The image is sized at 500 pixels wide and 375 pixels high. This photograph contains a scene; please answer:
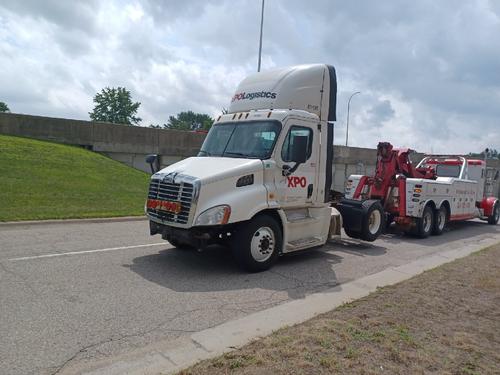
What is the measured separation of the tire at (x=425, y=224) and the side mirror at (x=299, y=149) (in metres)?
5.69

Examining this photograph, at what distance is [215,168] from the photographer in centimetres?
666

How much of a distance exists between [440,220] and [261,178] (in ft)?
26.1

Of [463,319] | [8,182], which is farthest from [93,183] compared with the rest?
[463,319]

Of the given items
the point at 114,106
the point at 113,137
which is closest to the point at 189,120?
the point at 114,106

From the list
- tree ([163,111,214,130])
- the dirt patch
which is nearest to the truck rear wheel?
the dirt patch

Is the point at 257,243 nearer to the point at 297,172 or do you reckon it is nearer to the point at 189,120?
the point at 297,172

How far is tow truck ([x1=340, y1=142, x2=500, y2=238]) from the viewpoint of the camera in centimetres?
1148

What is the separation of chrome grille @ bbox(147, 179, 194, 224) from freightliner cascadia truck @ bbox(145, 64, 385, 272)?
0.02m

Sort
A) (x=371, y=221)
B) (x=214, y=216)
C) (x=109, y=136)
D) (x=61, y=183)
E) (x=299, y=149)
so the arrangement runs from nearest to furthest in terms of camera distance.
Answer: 1. (x=214, y=216)
2. (x=299, y=149)
3. (x=371, y=221)
4. (x=61, y=183)
5. (x=109, y=136)

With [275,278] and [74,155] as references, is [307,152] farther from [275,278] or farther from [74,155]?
[74,155]

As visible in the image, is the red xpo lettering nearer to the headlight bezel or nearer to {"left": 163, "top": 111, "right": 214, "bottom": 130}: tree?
the headlight bezel

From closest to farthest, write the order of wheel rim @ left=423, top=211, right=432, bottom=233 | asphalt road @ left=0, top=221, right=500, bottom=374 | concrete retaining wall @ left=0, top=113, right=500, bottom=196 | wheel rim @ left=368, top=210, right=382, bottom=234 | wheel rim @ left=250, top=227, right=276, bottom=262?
asphalt road @ left=0, top=221, right=500, bottom=374 → wheel rim @ left=250, top=227, right=276, bottom=262 → wheel rim @ left=368, top=210, right=382, bottom=234 → wheel rim @ left=423, top=211, right=432, bottom=233 → concrete retaining wall @ left=0, top=113, right=500, bottom=196

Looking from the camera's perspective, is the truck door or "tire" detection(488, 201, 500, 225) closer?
the truck door

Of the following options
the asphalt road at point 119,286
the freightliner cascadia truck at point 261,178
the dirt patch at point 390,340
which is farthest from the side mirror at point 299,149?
the dirt patch at point 390,340
